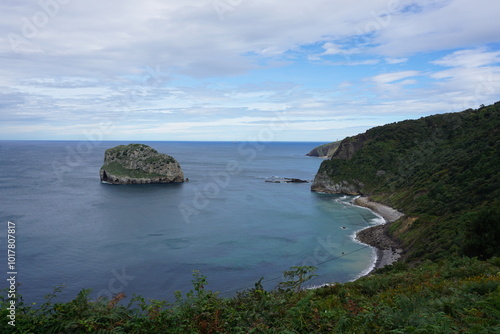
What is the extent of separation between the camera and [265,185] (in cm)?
10738

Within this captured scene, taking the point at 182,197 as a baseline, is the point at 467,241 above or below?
above

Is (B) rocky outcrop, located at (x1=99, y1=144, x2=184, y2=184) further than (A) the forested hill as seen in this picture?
Yes

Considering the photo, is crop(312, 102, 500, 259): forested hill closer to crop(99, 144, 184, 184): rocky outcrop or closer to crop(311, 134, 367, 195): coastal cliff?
crop(311, 134, 367, 195): coastal cliff

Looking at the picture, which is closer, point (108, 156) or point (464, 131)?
point (464, 131)

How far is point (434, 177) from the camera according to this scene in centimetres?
6122

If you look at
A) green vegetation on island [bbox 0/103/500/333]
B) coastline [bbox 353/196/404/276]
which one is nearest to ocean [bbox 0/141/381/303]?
coastline [bbox 353/196/404/276]

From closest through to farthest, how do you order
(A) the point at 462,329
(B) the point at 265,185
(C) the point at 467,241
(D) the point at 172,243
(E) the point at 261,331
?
(A) the point at 462,329 < (E) the point at 261,331 < (C) the point at 467,241 < (D) the point at 172,243 < (B) the point at 265,185

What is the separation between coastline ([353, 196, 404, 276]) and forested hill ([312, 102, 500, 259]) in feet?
5.47

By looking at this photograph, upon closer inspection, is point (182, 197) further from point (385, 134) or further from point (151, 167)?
point (385, 134)

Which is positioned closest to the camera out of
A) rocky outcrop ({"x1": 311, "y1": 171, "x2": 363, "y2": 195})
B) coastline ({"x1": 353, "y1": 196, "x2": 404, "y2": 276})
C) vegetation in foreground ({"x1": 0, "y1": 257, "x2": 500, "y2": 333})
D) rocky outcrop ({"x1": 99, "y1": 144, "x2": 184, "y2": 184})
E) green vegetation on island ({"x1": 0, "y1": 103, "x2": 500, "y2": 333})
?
vegetation in foreground ({"x1": 0, "y1": 257, "x2": 500, "y2": 333})

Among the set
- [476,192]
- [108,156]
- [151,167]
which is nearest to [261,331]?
[476,192]

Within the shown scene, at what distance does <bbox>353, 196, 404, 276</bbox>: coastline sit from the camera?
4085 cm

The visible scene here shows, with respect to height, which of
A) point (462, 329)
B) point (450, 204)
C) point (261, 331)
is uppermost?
point (462, 329)

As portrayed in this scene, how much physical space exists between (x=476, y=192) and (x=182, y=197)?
6423cm
